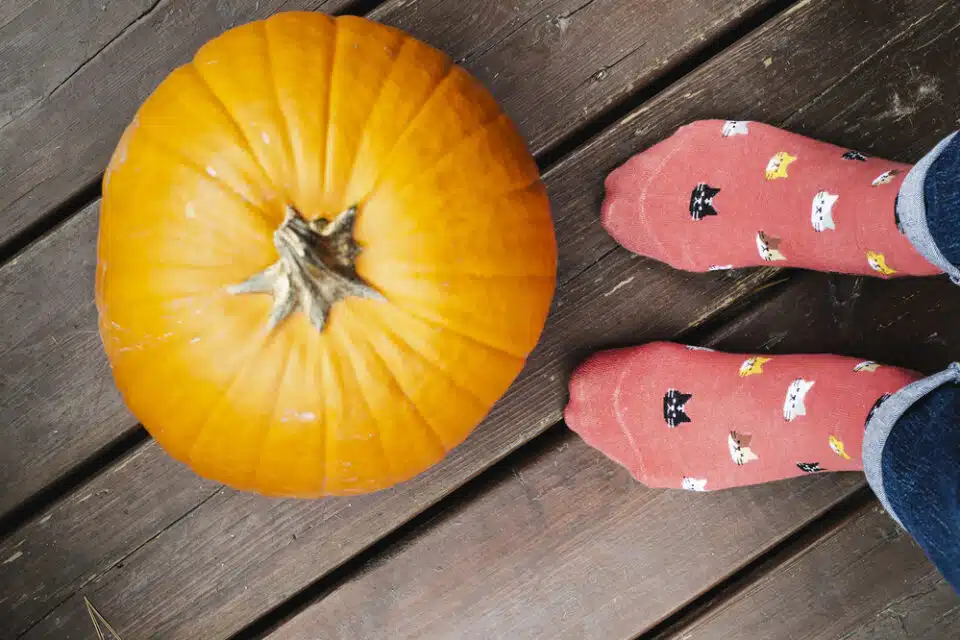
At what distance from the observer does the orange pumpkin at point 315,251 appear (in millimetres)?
587

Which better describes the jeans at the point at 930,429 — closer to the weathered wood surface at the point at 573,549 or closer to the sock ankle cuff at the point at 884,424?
the sock ankle cuff at the point at 884,424

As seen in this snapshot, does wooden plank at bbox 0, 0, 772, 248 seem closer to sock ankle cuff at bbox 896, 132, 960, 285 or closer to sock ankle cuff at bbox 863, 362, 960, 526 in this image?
sock ankle cuff at bbox 896, 132, 960, 285

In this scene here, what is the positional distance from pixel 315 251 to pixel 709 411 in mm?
548

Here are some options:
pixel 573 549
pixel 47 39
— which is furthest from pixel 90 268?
pixel 573 549

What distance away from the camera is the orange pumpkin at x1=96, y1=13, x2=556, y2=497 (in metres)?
0.59

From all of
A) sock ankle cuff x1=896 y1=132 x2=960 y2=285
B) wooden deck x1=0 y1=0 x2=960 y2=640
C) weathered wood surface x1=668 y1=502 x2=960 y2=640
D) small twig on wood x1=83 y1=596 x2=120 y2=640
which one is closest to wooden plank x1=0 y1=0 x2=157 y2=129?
wooden deck x1=0 y1=0 x2=960 y2=640

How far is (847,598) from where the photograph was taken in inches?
36.8

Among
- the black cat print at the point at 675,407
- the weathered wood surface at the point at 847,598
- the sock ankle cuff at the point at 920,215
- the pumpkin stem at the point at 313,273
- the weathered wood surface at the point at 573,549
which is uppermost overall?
the pumpkin stem at the point at 313,273

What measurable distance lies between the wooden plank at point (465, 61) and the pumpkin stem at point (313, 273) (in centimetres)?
40

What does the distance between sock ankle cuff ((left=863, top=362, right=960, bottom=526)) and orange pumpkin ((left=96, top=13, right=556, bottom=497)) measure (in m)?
0.36

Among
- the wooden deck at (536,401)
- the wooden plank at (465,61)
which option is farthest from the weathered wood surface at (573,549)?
the wooden plank at (465,61)

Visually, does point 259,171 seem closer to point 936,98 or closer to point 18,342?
point 18,342

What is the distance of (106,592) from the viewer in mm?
910

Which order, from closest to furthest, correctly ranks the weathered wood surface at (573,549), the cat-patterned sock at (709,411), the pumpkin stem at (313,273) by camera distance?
the pumpkin stem at (313,273)
the cat-patterned sock at (709,411)
the weathered wood surface at (573,549)
